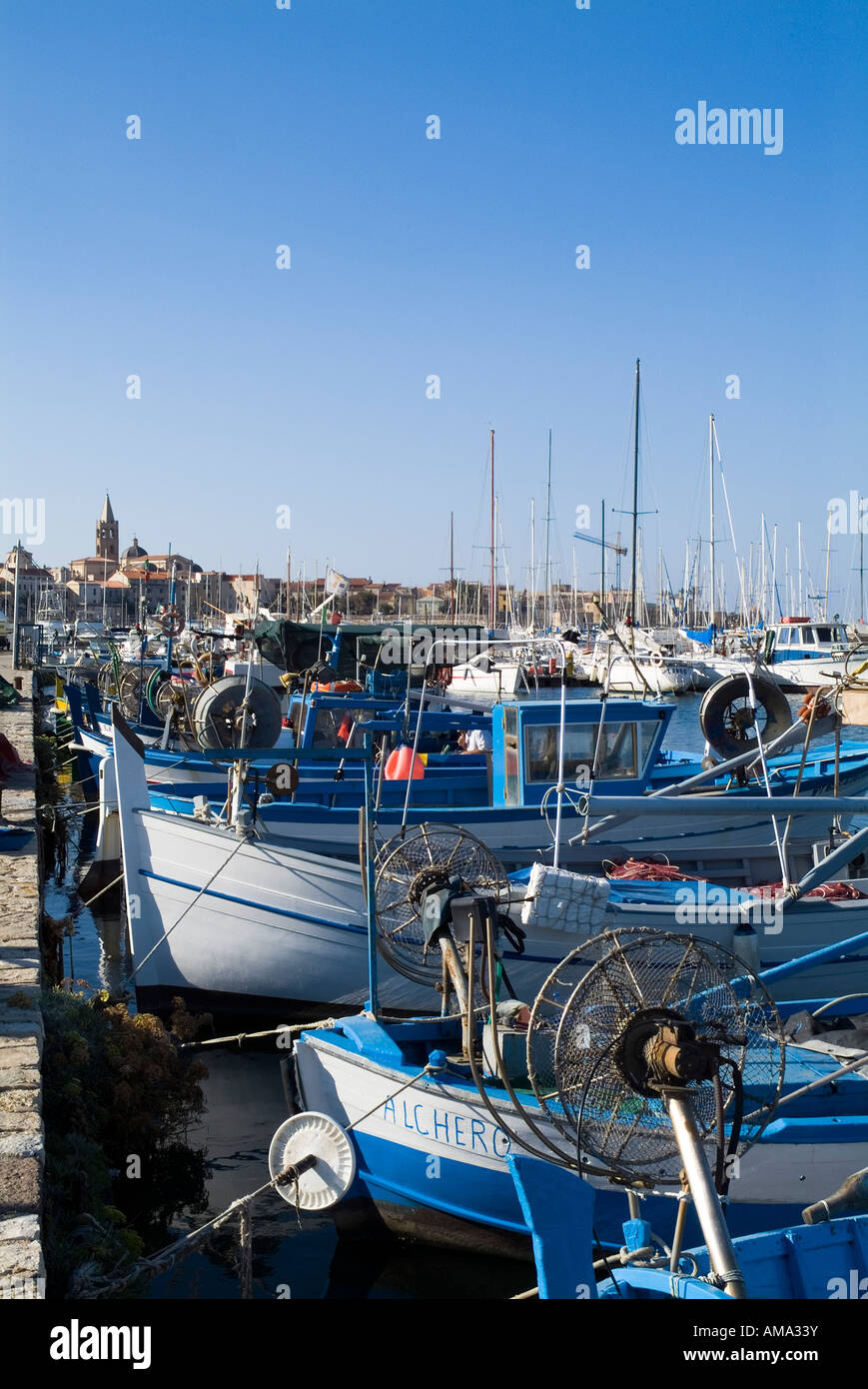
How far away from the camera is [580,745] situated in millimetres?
13094

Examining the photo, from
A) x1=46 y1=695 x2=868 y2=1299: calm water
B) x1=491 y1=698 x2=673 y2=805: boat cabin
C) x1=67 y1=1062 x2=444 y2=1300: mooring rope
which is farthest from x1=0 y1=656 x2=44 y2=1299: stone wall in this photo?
x1=491 y1=698 x2=673 y2=805: boat cabin

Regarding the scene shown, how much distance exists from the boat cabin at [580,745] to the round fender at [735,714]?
59 centimetres

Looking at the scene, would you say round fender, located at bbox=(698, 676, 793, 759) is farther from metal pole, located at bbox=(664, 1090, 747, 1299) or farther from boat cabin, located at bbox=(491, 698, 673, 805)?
metal pole, located at bbox=(664, 1090, 747, 1299)

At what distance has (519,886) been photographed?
947 cm

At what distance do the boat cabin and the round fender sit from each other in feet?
1.94

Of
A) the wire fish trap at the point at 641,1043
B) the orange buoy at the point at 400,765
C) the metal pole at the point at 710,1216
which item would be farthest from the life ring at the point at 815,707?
the metal pole at the point at 710,1216

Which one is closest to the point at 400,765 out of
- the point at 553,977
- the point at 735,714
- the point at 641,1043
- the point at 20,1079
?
the point at 735,714

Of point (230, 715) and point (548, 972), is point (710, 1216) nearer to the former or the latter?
point (548, 972)

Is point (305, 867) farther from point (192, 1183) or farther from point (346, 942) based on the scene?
point (192, 1183)

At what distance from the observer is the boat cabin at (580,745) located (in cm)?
1291

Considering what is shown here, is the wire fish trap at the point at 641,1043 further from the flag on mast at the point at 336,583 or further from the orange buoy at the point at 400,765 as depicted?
the flag on mast at the point at 336,583

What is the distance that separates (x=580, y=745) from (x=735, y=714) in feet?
6.77
